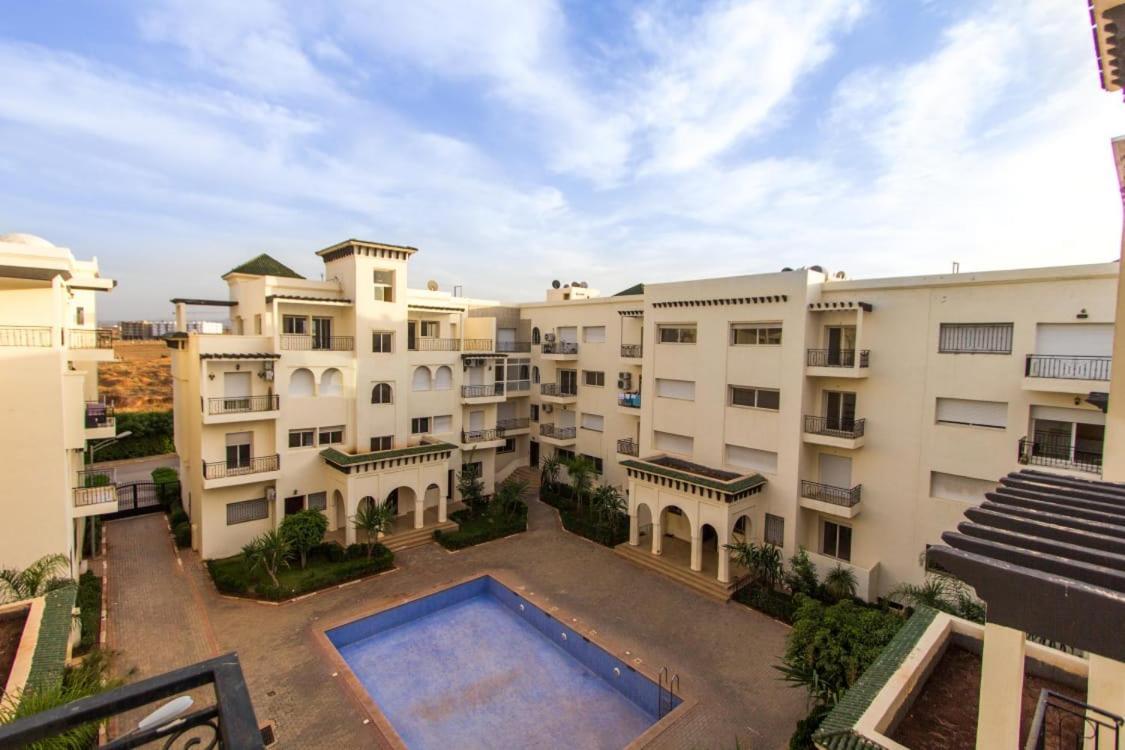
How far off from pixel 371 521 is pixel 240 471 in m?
5.16

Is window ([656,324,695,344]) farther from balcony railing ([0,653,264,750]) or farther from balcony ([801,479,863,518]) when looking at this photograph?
balcony railing ([0,653,264,750])

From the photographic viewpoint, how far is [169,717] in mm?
2600

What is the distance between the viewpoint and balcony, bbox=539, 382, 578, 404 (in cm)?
2920

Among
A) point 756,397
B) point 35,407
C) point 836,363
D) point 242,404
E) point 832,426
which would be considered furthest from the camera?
point 242,404


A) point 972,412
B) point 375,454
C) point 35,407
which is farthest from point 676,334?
point 35,407

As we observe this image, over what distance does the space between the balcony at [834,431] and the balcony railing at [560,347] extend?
13243mm

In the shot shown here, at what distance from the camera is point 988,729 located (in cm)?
464

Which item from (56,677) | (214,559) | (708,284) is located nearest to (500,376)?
(708,284)

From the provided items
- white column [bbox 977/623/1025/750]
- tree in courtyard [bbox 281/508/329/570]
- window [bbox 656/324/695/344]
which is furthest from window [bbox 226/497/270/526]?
white column [bbox 977/623/1025/750]

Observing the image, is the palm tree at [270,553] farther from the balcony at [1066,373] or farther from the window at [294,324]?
the balcony at [1066,373]

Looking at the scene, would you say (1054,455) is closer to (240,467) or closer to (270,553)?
(270,553)

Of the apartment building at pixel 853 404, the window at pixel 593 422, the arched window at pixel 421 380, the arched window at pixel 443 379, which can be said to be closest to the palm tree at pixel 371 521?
the arched window at pixel 421 380

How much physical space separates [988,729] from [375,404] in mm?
22696

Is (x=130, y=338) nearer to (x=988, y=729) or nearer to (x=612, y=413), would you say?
(x=612, y=413)
